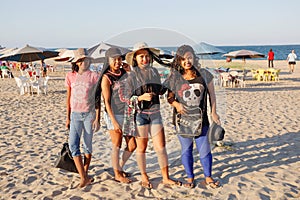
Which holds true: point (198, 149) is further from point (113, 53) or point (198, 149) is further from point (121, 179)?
point (113, 53)

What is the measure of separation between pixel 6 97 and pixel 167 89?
35.4 feet

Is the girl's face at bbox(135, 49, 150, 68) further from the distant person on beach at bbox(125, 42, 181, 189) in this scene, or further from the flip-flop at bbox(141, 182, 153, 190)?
the flip-flop at bbox(141, 182, 153, 190)

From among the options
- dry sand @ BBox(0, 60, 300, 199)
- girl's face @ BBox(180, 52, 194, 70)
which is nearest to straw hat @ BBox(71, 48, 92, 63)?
girl's face @ BBox(180, 52, 194, 70)

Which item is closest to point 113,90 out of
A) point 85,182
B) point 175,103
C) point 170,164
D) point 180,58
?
point 175,103

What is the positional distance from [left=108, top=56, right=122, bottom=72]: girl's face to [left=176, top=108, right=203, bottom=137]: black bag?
863 millimetres

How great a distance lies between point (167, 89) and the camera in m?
3.70

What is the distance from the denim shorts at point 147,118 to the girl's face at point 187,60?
2.00 feet

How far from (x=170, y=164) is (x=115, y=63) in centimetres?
176

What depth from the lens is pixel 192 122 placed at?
3713mm

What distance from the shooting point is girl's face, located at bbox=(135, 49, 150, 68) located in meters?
3.51

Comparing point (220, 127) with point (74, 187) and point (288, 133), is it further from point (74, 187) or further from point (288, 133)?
point (288, 133)

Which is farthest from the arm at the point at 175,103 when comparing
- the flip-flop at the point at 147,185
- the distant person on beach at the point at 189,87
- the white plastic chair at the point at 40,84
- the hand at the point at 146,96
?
the white plastic chair at the point at 40,84

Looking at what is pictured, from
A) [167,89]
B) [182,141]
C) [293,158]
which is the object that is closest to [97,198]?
[182,141]

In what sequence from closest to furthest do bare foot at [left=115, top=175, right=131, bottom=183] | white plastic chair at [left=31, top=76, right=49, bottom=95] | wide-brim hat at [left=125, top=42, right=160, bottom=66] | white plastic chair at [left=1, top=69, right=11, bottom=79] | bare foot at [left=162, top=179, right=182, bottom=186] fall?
wide-brim hat at [left=125, top=42, right=160, bottom=66], bare foot at [left=162, top=179, right=182, bottom=186], bare foot at [left=115, top=175, right=131, bottom=183], white plastic chair at [left=31, top=76, right=49, bottom=95], white plastic chair at [left=1, top=69, right=11, bottom=79]
